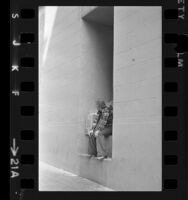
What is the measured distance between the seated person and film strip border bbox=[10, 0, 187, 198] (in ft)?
17.7

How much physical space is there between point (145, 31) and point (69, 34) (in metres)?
4.59

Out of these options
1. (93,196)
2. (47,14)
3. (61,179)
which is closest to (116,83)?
(61,179)

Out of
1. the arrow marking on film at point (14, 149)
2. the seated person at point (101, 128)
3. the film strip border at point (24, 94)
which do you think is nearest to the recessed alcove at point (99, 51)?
the seated person at point (101, 128)

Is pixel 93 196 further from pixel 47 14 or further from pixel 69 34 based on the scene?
pixel 47 14

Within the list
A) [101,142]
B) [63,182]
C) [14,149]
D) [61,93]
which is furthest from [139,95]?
[61,93]

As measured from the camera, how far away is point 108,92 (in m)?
11.6

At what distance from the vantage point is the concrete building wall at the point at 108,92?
7.82 m

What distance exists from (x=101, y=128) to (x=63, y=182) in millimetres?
1737

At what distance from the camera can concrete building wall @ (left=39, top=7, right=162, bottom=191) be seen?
7.82m

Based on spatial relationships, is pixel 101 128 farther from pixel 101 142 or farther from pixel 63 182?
pixel 63 182

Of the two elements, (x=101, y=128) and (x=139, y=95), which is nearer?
(x=139, y=95)

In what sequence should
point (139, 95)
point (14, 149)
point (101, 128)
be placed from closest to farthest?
point (14, 149), point (139, 95), point (101, 128)

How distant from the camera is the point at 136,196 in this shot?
399 centimetres

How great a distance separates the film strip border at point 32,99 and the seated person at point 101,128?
5.39 m
